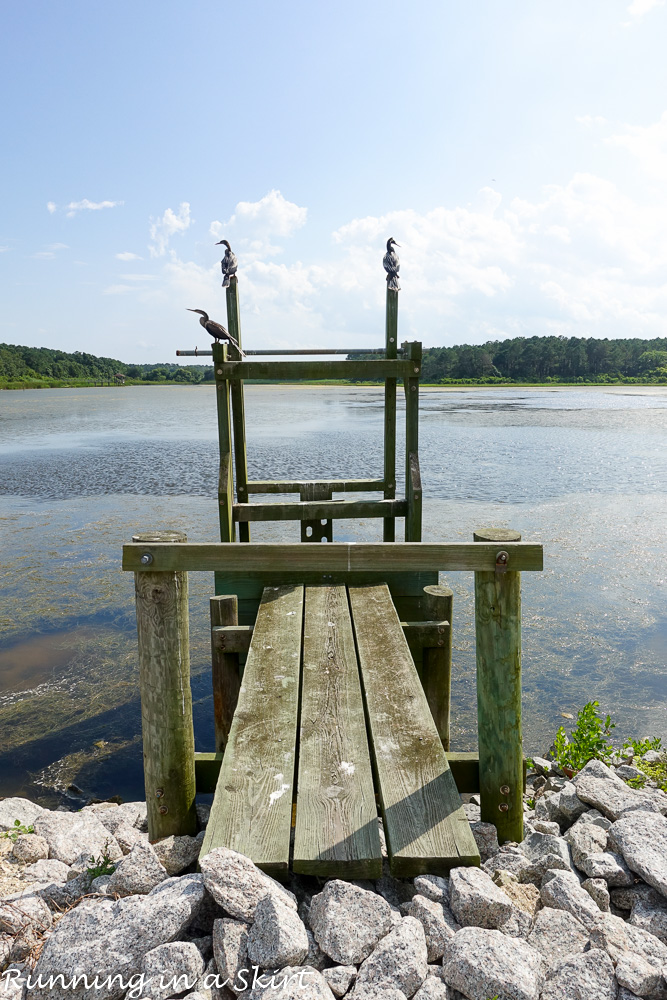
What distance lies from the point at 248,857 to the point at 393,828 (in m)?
0.60

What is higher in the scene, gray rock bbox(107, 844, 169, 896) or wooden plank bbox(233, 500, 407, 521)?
wooden plank bbox(233, 500, 407, 521)

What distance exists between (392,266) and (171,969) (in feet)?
20.9

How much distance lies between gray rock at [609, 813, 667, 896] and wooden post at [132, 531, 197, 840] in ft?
6.74

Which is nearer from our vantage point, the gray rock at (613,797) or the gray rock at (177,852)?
the gray rock at (177,852)

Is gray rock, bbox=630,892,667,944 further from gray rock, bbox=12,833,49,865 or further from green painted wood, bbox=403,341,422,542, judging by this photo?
green painted wood, bbox=403,341,422,542

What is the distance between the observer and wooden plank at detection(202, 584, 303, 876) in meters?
2.73

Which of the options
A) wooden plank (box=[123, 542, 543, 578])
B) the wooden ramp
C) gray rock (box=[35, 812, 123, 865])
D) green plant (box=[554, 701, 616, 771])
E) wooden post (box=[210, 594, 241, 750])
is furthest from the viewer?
green plant (box=[554, 701, 616, 771])

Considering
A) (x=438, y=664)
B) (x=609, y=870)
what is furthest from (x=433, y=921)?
(x=438, y=664)

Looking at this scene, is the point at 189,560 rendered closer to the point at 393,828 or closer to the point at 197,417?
the point at 393,828

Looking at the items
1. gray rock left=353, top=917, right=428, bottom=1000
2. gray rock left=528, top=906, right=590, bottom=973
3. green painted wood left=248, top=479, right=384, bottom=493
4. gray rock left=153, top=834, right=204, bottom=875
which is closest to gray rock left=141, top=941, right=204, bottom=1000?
gray rock left=353, top=917, right=428, bottom=1000

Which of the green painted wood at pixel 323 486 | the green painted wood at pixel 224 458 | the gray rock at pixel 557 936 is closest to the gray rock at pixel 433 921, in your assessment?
the gray rock at pixel 557 936

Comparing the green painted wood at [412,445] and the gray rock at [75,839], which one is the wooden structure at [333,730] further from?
the green painted wood at [412,445]

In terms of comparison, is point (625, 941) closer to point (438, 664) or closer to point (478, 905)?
point (478, 905)

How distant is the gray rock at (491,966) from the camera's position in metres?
2.21
